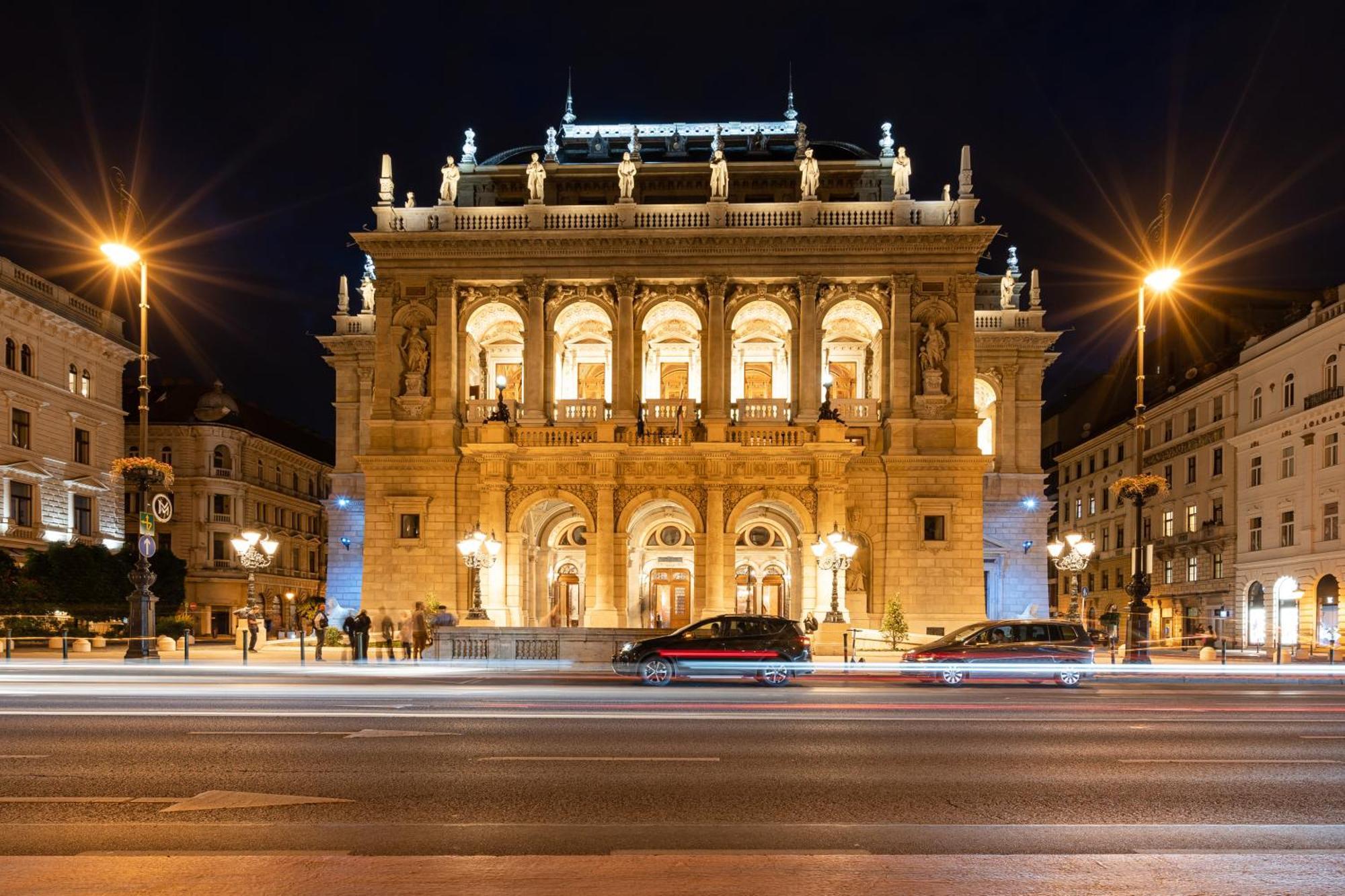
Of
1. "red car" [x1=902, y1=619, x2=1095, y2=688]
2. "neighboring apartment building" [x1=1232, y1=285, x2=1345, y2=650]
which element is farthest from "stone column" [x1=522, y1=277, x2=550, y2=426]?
"neighboring apartment building" [x1=1232, y1=285, x2=1345, y2=650]

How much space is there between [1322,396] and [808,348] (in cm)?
2108

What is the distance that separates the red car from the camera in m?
25.2

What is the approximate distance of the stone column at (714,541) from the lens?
143ft

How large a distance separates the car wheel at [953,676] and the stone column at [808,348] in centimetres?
2142

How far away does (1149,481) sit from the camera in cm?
3203

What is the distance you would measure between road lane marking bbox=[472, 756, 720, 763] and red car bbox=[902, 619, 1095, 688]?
13980 mm

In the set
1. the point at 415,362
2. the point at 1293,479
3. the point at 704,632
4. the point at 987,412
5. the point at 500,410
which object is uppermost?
the point at 415,362

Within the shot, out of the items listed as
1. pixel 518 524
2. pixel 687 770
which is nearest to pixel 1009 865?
pixel 687 770

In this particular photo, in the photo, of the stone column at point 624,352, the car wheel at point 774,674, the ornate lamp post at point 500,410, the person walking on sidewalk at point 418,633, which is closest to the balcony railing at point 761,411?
the stone column at point 624,352

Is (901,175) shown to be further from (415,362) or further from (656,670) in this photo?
(656,670)

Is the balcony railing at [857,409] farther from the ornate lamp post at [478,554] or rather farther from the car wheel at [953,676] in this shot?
the car wheel at [953,676]

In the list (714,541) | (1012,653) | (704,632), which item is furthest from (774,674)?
(714,541)

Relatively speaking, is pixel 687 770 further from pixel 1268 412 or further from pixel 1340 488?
pixel 1268 412

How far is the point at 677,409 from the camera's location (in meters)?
46.1
